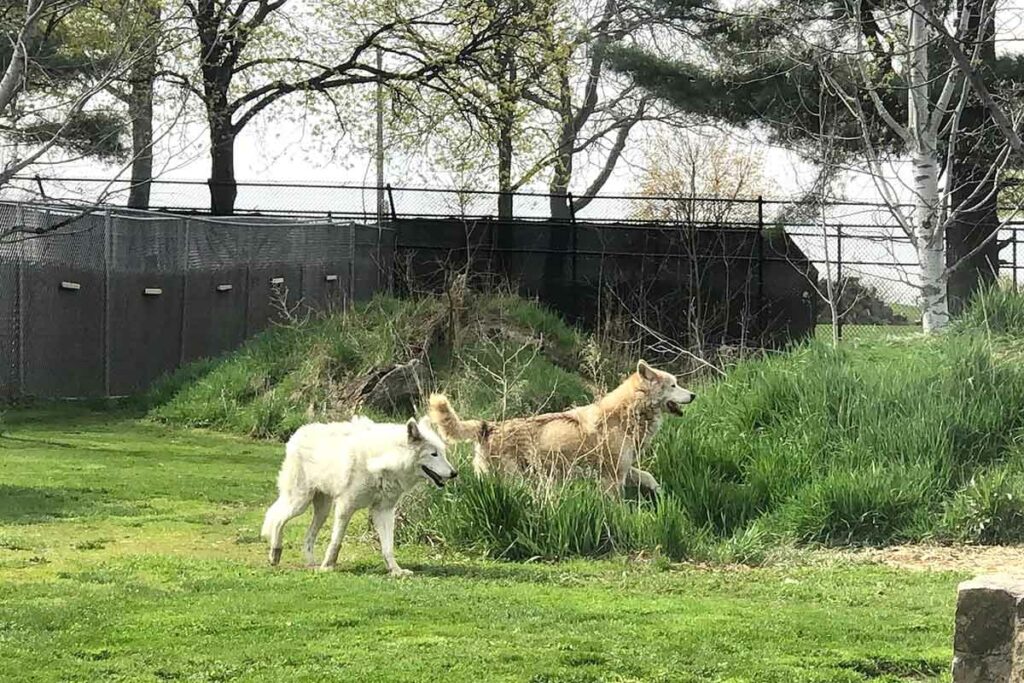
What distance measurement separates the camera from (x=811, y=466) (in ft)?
35.6

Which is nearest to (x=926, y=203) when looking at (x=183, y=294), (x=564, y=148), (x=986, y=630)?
(x=986, y=630)

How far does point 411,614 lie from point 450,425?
358 cm

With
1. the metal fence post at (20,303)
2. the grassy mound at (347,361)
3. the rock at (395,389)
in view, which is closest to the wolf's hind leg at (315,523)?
the grassy mound at (347,361)

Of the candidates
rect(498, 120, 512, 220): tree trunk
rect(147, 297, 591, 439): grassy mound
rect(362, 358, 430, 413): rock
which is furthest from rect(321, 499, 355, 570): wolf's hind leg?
rect(498, 120, 512, 220): tree trunk

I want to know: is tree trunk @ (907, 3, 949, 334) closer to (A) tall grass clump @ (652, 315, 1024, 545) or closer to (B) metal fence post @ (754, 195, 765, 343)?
(A) tall grass clump @ (652, 315, 1024, 545)

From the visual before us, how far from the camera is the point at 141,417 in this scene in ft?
63.2

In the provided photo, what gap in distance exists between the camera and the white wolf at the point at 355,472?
858cm

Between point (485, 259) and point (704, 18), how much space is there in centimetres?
605

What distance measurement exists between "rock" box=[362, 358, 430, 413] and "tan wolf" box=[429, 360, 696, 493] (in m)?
6.88

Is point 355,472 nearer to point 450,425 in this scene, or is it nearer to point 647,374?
point 450,425

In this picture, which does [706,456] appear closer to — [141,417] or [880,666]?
[880,666]

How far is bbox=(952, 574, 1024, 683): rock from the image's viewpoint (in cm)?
449

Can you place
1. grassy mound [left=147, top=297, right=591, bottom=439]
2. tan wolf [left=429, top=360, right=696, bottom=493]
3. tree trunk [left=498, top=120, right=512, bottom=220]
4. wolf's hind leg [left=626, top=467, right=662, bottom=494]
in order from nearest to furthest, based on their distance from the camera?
tan wolf [left=429, top=360, right=696, bottom=493]
wolf's hind leg [left=626, top=467, right=662, bottom=494]
grassy mound [left=147, top=297, right=591, bottom=439]
tree trunk [left=498, top=120, right=512, bottom=220]

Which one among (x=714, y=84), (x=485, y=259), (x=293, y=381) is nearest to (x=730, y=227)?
(x=714, y=84)
